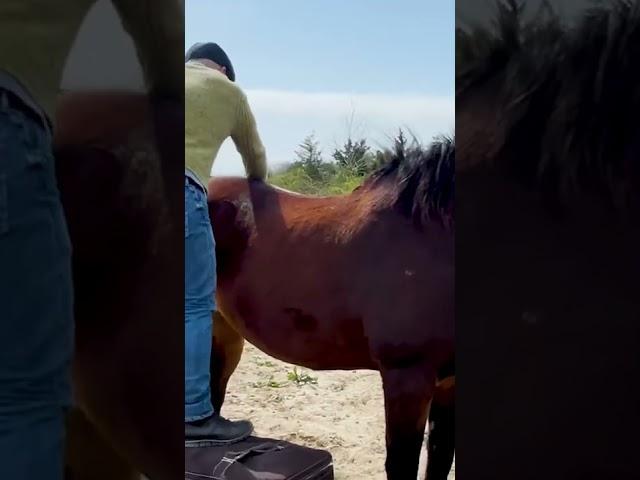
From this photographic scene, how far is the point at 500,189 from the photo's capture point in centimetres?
136

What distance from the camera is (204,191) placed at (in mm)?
2119

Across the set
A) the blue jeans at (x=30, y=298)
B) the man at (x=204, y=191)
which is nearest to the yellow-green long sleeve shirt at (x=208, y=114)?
the man at (x=204, y=191)

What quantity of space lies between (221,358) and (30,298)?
113 centimetres

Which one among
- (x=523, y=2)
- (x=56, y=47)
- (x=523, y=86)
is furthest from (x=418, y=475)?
(x=56, y=47)

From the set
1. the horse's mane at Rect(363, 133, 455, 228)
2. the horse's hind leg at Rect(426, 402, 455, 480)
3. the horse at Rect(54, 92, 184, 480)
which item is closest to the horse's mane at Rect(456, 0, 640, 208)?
the horse's mane at Rect(363, 133, 455, 228)

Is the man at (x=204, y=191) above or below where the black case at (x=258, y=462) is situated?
above

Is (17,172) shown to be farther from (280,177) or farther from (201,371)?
(280,177)

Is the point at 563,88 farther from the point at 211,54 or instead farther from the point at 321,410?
the point at 321,410

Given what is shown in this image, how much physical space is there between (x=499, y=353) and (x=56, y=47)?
1027mm

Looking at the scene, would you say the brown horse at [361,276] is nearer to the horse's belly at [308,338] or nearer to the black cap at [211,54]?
the horse's belly at [308,338]

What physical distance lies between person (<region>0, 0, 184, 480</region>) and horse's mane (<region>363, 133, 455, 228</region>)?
838 mm

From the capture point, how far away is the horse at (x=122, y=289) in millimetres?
1436

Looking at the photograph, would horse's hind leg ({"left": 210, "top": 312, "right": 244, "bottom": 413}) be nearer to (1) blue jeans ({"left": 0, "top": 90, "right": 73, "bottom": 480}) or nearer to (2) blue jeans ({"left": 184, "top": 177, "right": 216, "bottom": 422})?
(2) blue jeans ({"left": 184, "top": 177, "right": 216, "bottom": 422})

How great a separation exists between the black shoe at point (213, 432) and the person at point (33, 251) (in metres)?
0.74
